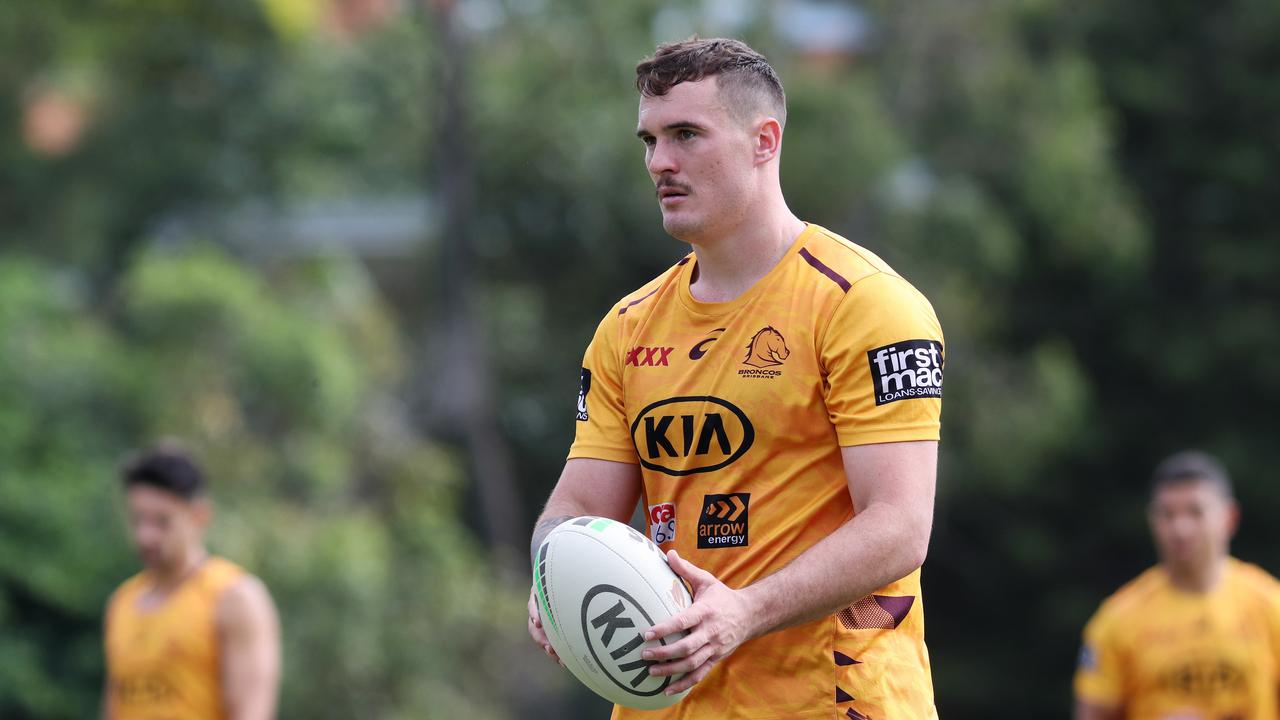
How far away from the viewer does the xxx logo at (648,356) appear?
4.27 meters

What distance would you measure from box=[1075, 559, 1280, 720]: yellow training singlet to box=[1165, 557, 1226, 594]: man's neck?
0.02 m

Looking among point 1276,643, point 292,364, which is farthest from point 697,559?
point 292,364

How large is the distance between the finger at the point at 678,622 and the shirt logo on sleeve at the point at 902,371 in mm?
674

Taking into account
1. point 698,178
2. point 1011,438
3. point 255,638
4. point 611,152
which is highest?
point 611,152

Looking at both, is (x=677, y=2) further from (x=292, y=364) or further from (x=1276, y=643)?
(x=1276, y=643)

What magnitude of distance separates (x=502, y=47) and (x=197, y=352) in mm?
7791

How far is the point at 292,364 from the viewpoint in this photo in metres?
14.5

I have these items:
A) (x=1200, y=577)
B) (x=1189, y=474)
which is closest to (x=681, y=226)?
(x=1189, y=474)

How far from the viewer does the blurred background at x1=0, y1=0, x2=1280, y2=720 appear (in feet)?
46.7

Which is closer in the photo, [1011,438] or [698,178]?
[698,178]

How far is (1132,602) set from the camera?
8.21m

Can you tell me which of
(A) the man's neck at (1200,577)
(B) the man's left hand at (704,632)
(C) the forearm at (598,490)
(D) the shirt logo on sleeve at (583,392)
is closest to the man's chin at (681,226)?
(D) the shirt logo on sleeve at (583,392)

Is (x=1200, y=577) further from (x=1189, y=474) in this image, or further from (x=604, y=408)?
(x=604, y=408)

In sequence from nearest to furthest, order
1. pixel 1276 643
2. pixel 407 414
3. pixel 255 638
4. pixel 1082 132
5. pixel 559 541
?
pixel 559 541 < pixel 255 638 < pixel 1276 643 < pixel 407 414 < pixel 1082 132
